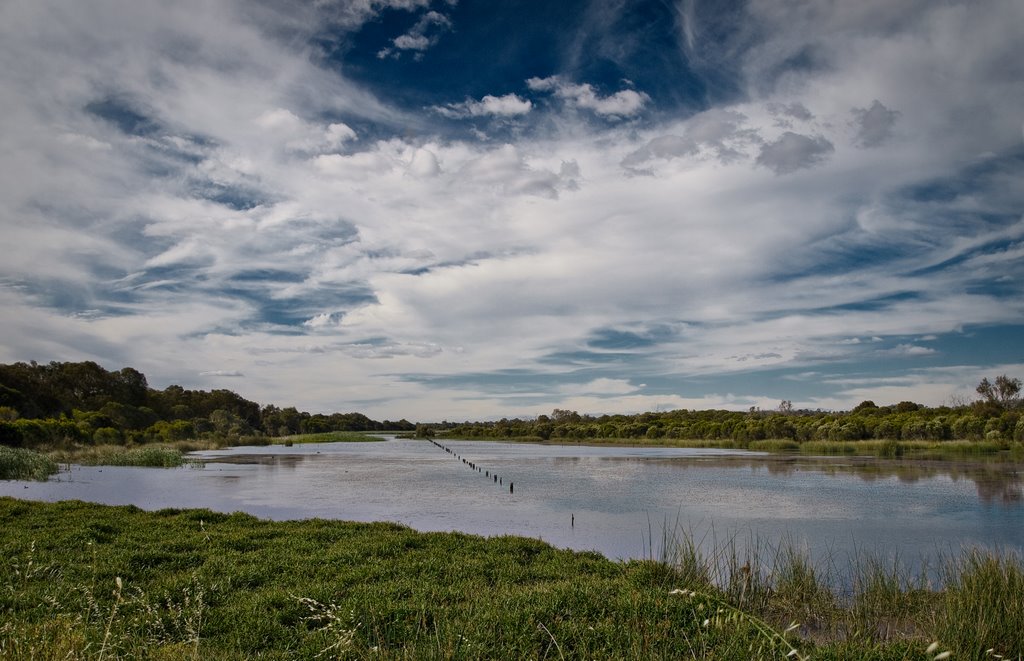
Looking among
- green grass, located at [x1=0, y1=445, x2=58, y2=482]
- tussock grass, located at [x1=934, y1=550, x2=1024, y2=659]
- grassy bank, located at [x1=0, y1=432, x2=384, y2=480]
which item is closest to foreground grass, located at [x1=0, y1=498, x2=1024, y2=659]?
tussock grass, located at [x1=934, y1=550, x2=1024, y2=659]

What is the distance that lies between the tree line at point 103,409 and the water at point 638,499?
16898 millimetres

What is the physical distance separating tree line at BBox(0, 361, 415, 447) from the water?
1690 centimetres

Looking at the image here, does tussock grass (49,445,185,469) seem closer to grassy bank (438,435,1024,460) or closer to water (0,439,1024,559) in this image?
water (0,439,1024,559)

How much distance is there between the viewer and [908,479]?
32.3 m

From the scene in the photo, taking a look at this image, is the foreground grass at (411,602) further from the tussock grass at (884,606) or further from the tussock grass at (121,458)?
the tussock grass at (121,458)

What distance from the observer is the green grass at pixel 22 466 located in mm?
30469

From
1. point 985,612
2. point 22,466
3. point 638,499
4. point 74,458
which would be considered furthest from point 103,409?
point 985,612

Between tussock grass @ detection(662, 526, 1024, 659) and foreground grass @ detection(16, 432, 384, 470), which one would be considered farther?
foreground grass @ detection(16, 432, 384, 470)

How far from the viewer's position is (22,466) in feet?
103

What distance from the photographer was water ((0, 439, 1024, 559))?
56.6 ft

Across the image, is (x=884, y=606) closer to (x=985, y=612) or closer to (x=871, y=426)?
(x=985, y=612)

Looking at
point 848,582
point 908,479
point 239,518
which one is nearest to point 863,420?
point 908,479

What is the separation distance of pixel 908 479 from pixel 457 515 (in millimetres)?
24793

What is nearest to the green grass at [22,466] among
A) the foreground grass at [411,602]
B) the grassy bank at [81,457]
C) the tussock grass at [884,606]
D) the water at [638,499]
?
the grassy bank at [81,457]
